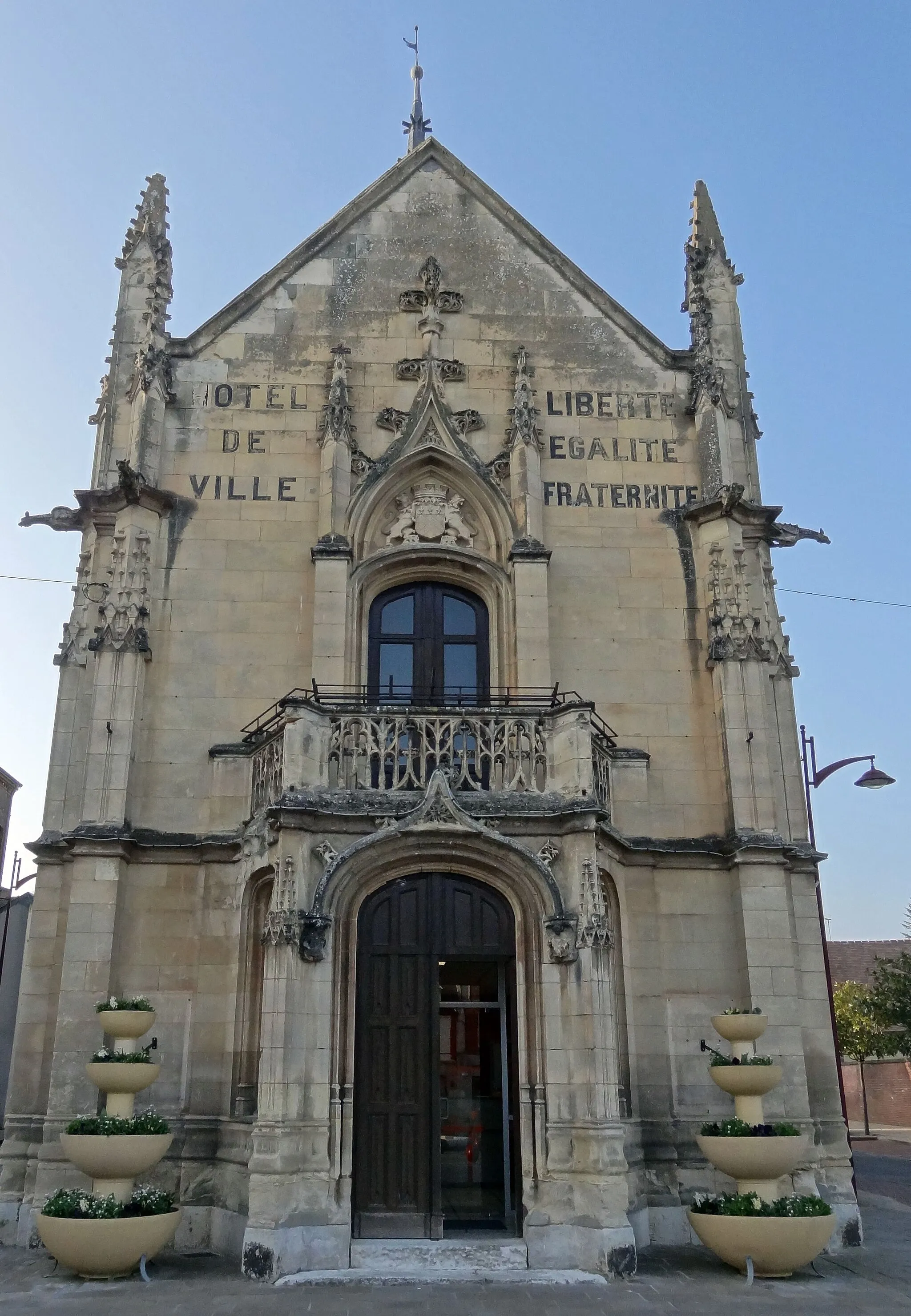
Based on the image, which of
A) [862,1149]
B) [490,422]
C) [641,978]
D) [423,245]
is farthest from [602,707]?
[862,1149]

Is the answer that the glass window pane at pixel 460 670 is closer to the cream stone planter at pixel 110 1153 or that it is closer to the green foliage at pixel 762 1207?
the cream stone planter at pixel 110 1153

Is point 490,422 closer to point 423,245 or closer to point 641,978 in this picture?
point 423,245

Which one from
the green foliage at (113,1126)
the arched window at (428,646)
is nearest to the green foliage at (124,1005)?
the green foliage at (113,1126)

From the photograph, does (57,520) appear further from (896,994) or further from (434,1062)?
(896,994)

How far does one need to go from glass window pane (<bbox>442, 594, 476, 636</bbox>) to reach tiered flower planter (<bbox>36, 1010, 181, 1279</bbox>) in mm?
7094

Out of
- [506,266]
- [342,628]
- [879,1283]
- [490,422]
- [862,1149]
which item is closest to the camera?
[879,1283]

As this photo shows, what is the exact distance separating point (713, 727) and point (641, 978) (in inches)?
150

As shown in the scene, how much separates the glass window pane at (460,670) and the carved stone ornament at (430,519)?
1668 mm

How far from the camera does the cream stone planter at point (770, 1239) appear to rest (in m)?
12.3

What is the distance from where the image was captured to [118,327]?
721 inches

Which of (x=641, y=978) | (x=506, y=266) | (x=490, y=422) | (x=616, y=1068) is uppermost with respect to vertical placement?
(x=506, y=266)

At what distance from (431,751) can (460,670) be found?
2.96m

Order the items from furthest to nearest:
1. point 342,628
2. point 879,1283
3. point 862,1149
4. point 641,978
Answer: point 862,1149 < point 342,628 < point 641,978 < point 879,1283

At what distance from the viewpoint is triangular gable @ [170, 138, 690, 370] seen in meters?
18.7
